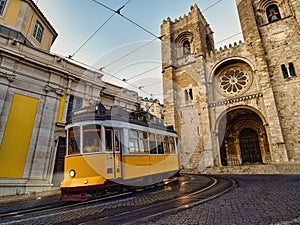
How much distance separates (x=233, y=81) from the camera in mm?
18719

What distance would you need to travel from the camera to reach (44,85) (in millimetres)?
10523

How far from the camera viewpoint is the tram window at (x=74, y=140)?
19.4ft

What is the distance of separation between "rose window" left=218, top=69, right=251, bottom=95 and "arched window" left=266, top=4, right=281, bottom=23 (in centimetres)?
590

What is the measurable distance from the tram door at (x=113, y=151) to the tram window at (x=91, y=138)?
0.28 meters

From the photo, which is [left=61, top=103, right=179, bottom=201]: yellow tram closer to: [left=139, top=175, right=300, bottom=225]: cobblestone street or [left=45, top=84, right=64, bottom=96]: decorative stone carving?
[left=139, top=175, right=300, bottom=225]: cobblestone street

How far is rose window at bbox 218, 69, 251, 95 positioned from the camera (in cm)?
1806

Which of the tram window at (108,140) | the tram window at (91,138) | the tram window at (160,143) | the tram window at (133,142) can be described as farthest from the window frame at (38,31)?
the tram window at (160,143)

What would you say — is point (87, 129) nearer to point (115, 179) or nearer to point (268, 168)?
point (115, 179)

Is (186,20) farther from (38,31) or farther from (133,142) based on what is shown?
(133,142)

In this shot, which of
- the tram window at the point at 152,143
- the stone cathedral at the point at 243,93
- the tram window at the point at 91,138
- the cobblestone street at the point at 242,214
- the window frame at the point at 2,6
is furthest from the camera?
the stone cathedral at the point at 243,93

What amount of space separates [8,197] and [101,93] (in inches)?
344

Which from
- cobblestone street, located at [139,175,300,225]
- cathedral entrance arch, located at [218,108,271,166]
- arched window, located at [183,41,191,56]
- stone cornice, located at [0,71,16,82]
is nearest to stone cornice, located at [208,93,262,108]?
cathedral entrance arch, located at [218,108,271,166]

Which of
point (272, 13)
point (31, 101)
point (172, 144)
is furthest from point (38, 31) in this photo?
point (272, 13)

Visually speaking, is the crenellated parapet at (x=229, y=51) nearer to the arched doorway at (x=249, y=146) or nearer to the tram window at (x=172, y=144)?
the arched doorway at (x=249, y=146)
